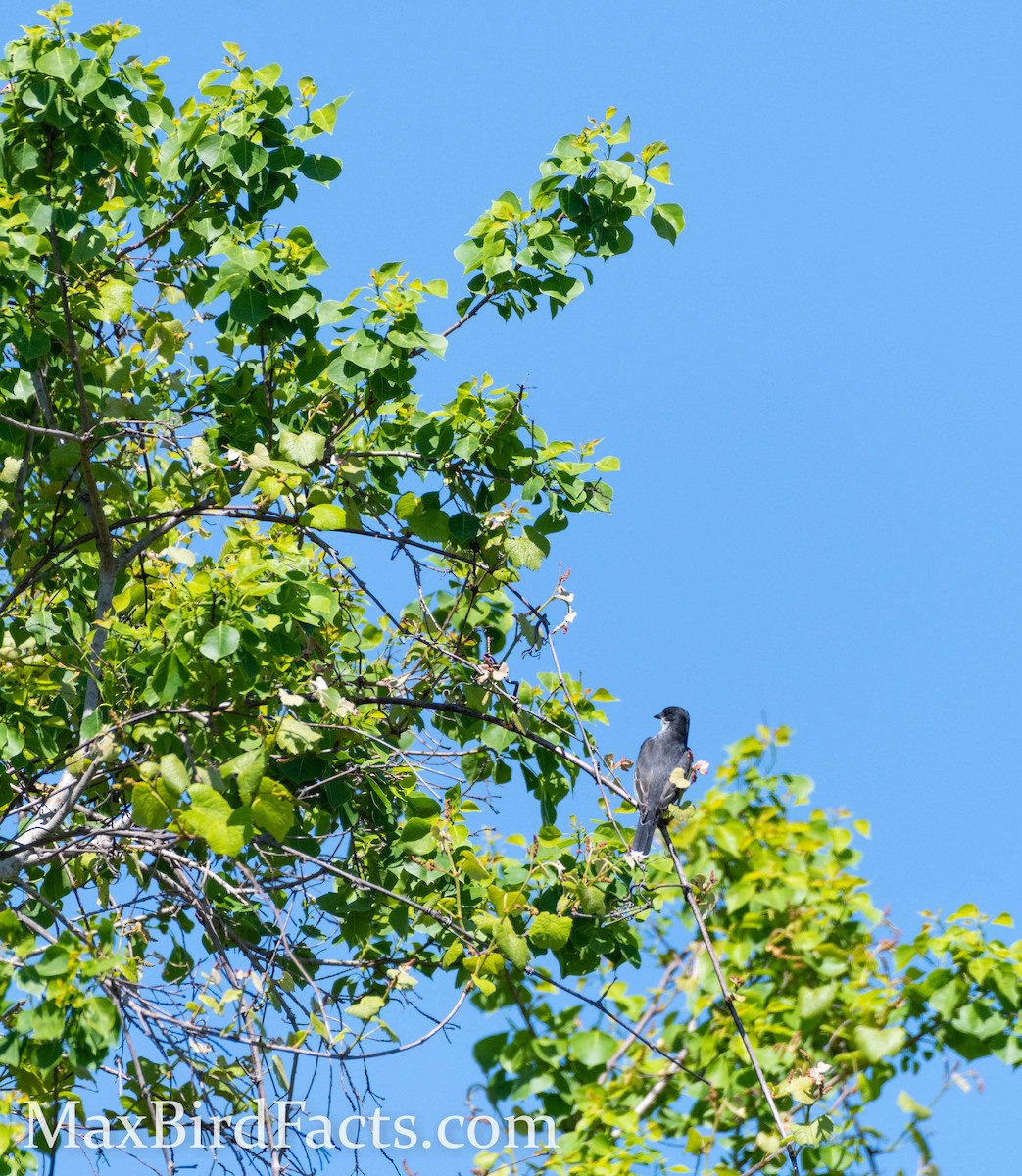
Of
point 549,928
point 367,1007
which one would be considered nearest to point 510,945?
point 549,928

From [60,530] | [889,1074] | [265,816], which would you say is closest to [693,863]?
[889,1074]

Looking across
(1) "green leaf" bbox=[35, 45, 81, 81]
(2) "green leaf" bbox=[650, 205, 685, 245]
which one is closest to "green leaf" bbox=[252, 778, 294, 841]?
(2) "green leaf" bbox=[650, 205, 685, 245]

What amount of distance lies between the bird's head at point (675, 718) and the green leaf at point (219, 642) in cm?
358

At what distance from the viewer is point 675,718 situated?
8.66 meters

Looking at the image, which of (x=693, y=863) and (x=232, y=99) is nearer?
(x=693, y=863)

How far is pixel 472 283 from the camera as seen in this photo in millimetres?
7016

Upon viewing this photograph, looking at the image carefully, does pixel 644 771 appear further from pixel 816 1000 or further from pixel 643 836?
pixel 816 1000

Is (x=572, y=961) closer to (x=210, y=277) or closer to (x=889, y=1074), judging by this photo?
(x=889, y=1074)

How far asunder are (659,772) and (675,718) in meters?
1.23

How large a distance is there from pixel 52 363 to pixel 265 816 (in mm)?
3964

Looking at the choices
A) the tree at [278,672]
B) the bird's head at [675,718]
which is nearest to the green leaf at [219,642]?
the tree at [278,672]

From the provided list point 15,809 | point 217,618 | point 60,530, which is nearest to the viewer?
point 217,618

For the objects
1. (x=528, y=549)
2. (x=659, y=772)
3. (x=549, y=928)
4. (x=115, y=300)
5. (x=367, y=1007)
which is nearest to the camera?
(x=367, y=1007)

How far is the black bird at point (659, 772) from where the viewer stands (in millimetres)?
7047
